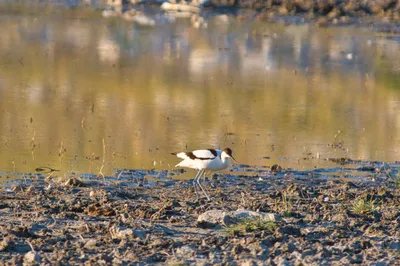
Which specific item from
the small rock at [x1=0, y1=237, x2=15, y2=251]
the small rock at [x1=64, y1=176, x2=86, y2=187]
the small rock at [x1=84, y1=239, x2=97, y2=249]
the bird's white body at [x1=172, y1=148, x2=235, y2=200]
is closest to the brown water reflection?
the small rock at [x1=64, y1=176, x2=86, y2=187]

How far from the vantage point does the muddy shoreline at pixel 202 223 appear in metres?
7.35

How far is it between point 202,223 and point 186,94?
10.6 metres

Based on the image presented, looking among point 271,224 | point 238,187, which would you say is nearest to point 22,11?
point 238,187

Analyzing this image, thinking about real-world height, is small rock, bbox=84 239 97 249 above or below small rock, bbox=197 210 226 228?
above

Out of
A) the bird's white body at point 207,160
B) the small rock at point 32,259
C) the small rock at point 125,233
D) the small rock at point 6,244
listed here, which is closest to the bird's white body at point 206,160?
the bird's white body at point 207,160

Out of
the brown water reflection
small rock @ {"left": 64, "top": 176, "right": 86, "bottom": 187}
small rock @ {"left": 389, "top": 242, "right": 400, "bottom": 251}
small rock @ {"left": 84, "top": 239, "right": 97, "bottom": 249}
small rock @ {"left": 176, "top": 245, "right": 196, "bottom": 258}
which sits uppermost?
small rock @ {"left": 84, "top": 239, "right": 97, "bottom": 249}

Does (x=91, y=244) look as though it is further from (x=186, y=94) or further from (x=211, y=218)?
(x=186, y=94)

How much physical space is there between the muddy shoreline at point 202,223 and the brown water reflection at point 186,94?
174 centimetres

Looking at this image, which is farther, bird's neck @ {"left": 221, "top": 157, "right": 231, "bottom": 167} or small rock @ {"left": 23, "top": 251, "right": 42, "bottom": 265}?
bird's neck @ {"left": 221, "top": 157, "right": 231, "bottom": 167}

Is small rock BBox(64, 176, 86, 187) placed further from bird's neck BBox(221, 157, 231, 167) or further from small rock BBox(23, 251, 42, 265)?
small rock BBox(23, 251, 42, 265)

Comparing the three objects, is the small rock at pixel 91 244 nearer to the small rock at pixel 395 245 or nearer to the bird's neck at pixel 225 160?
the small rock at pixel 395 245

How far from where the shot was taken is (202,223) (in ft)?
28.1

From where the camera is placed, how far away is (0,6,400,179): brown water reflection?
13.6 m

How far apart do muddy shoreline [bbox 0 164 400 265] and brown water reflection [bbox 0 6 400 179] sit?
1.74m
